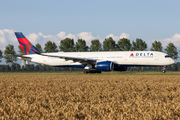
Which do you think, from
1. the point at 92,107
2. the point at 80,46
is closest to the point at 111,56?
the point at 92,107

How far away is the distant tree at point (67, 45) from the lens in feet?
241

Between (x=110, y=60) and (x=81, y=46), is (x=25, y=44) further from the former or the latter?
(x=81, y=46)

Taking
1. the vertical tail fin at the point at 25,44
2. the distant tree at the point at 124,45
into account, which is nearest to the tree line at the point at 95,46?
the distant tree at the point at 124,45

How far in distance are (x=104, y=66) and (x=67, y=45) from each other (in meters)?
40.5

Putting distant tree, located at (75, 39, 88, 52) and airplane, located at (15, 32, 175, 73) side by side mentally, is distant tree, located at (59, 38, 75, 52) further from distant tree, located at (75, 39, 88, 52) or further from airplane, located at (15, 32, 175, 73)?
airplane, located at (15, 32, 175, 73)

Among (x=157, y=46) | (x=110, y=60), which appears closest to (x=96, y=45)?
(x=157, y=46)

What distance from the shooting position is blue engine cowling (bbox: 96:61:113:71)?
34.4 metres

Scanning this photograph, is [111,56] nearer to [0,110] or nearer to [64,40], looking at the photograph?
[0,110]

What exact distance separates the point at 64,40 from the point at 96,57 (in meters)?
39.5

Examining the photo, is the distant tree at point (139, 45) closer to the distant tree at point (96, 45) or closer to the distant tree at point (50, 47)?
the distant tree at point (96, 45)

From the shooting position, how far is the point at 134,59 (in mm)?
35406

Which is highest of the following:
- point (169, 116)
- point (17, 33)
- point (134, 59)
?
point (17, 33)

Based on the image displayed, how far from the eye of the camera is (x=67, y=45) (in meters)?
73.3

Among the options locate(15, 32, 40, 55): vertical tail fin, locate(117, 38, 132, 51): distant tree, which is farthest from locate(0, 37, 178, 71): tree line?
locate(15, 32, 40, 55): vertical tail fin
